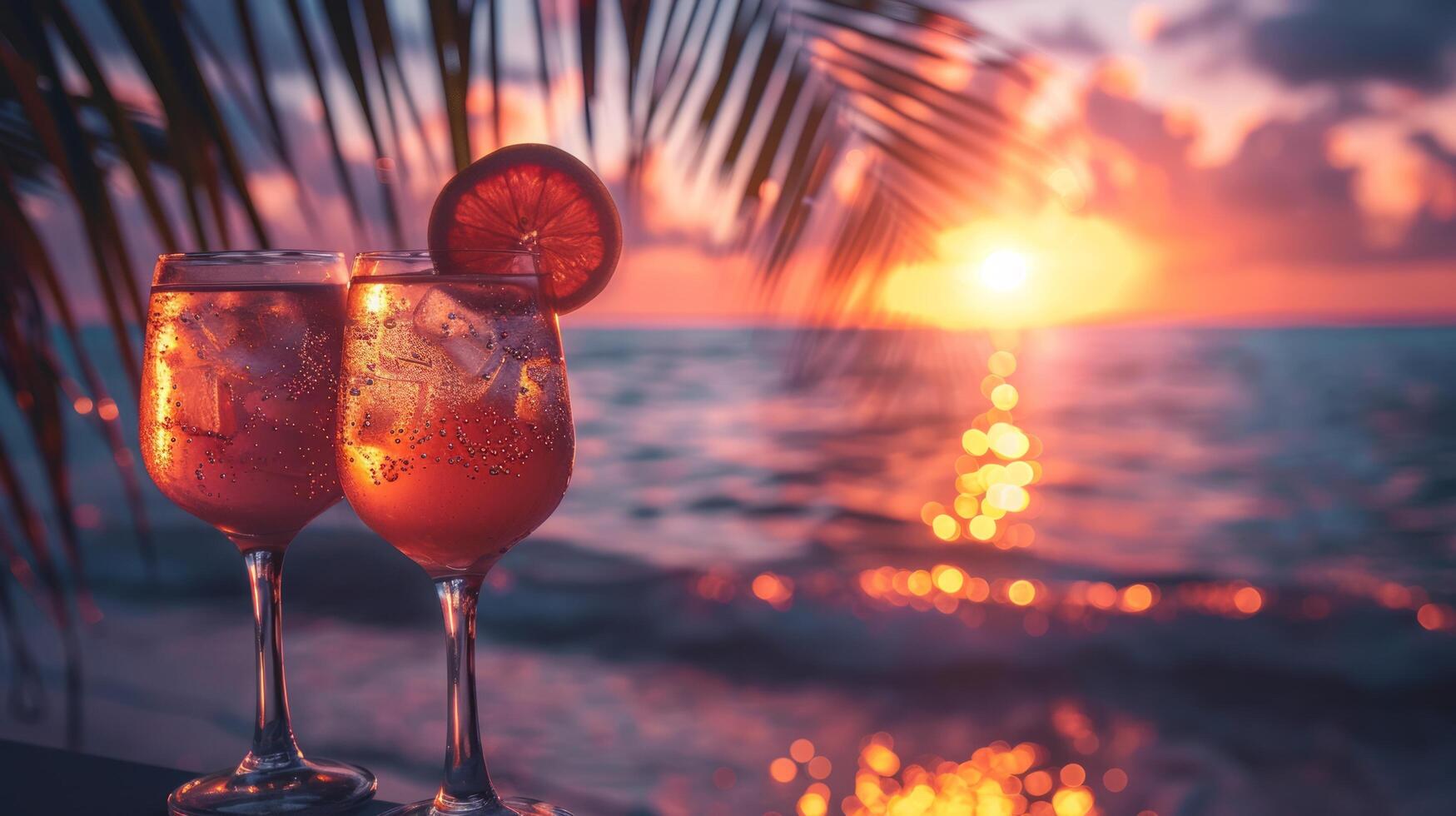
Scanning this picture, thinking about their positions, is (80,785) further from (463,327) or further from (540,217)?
(540,217)

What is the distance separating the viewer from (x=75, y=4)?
121cm

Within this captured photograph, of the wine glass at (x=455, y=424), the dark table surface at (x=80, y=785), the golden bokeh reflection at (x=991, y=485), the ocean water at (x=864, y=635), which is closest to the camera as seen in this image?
the wine glass at (x=455, y=424)

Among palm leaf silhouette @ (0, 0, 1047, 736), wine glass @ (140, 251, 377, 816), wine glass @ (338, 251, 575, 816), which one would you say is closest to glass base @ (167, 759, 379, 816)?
wine glass @ (140, 251, 377, 816)

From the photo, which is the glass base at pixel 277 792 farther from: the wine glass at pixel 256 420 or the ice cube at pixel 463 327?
the ice cube at pixel 463 327

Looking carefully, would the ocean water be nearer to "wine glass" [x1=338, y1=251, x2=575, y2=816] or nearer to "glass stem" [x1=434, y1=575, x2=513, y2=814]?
"wine glass" [x1=338, y1=251, x2=575, y2=816]

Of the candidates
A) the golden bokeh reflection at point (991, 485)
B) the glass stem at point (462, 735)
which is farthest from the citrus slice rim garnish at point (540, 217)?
the golden bokeh reflection at point (991, 485)

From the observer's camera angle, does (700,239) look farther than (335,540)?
No

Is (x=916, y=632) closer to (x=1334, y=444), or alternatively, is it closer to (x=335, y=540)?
(x=335, y=540)

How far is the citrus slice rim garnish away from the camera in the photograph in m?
1.09

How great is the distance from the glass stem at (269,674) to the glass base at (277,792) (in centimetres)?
2

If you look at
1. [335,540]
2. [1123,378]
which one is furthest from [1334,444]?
[335,540]

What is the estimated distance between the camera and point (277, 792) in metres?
1.25

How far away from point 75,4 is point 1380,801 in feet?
24.5

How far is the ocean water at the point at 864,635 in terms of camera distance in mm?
6340
